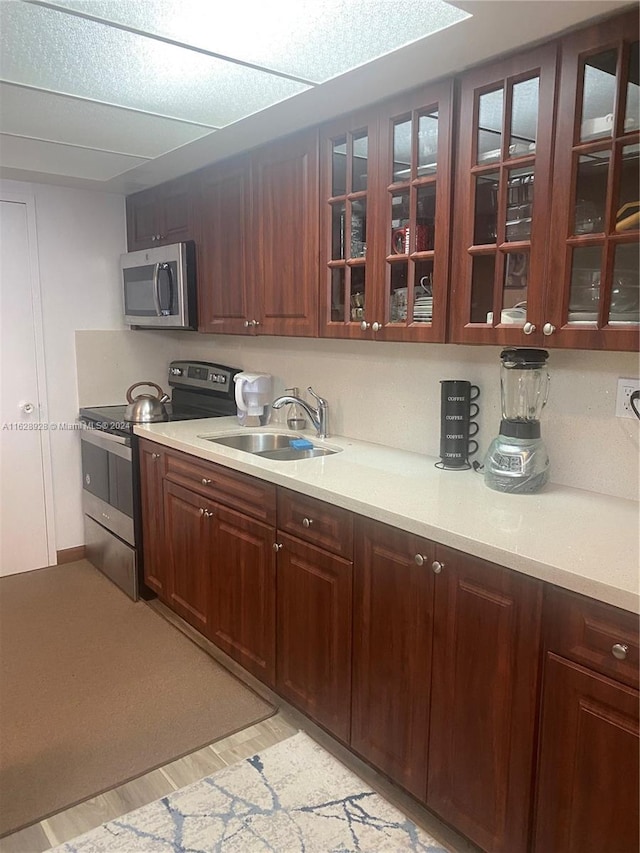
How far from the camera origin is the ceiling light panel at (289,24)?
4.86ft

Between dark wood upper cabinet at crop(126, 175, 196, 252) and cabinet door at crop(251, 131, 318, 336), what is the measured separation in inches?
23.4

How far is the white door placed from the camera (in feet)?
11.0

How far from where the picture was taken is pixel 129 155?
2791mm

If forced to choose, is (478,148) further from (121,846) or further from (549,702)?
(121,846)

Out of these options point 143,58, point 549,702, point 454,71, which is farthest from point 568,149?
point 549,702

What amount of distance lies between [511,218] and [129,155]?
6.07ft

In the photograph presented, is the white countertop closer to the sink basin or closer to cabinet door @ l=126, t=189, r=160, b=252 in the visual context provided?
the sink basin

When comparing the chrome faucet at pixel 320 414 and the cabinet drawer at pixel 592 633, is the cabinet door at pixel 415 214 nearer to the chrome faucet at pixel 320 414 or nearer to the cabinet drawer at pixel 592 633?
the chrome faucet at pixel 320 414

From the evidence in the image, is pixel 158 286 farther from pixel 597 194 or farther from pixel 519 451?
pixel 597 194

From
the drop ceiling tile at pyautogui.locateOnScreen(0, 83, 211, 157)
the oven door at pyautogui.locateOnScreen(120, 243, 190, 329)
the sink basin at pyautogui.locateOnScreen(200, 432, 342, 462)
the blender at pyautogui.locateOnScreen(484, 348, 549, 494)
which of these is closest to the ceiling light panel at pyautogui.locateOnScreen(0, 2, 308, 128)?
the drop ceiling tile at pyautogui.locateOnScreen(0, 83, 211, 157)

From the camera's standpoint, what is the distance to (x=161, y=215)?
3.38m

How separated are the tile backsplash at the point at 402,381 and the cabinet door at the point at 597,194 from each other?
285mm

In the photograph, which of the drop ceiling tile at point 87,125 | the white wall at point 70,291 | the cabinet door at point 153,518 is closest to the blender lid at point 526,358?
the drop ceiling tile at point 87,125

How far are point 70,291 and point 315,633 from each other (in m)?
2.54
